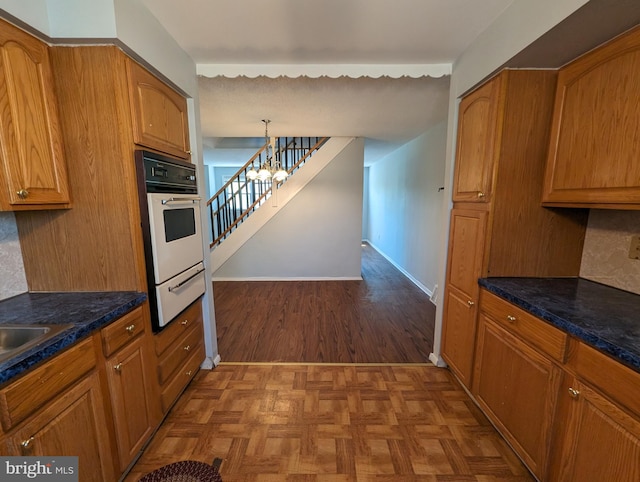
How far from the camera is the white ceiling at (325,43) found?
140 cm

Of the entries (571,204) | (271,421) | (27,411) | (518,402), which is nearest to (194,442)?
(271,421)

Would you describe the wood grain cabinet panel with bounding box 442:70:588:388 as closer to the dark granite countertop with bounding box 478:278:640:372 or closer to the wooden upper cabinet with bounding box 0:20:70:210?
the dark granite countertop with bounding box 478:278:640:372

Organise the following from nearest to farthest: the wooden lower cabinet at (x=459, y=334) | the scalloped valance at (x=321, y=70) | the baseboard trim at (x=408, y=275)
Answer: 1. the wooden lower cabinet at (x=459, y=334)
2. the scalloped valance at (x=321, y=70)
3. the baseboard trim at (x=408, y=275)

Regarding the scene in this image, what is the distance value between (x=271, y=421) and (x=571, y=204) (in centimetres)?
218

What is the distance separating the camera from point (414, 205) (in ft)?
14.9

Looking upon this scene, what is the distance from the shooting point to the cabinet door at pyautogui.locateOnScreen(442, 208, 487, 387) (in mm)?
1721

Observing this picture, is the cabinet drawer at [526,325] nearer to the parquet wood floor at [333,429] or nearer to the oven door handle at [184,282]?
the parquet wood floor at [333,429]

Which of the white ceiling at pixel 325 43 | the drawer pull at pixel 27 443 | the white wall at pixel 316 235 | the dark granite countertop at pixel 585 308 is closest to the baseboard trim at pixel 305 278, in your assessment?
the white wall at pixel 316 235

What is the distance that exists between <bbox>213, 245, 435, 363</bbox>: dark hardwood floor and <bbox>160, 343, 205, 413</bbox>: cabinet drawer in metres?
0.34

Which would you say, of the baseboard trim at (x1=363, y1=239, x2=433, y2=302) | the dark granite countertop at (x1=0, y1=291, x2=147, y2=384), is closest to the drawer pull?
the dark granite countertop at (x1=0, y1=291, x2=147, y2=384)

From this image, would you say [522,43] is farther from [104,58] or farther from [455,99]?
[104,58]

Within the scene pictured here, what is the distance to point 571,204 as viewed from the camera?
142 centimetres

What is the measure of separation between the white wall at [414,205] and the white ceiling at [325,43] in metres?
1.02

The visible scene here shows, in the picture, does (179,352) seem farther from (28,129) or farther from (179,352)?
(28,129)
